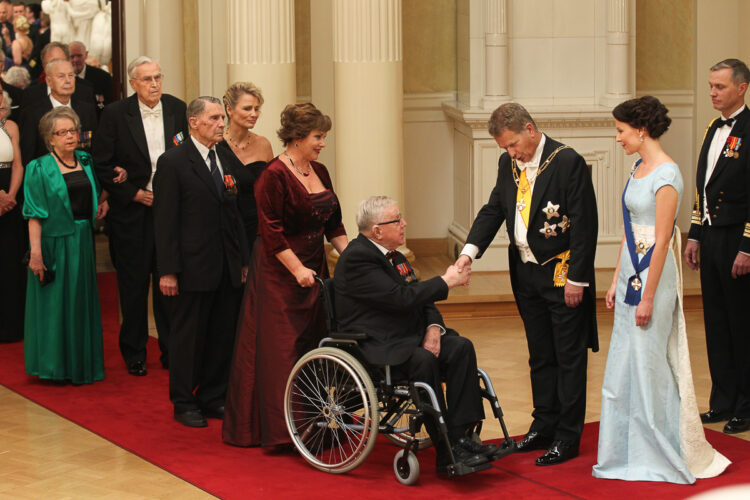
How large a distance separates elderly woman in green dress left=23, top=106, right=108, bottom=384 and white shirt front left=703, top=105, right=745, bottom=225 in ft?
10.8

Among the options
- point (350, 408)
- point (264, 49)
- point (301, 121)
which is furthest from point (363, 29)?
point (350, 408)

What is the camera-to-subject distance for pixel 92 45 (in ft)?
34.0

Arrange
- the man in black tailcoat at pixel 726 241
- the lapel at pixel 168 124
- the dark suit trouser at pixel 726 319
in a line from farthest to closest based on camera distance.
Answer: the lapel at pixel 168 124
the dark suit trouser at pixel 726 319
the man in black tailcoat at pixel 726 241

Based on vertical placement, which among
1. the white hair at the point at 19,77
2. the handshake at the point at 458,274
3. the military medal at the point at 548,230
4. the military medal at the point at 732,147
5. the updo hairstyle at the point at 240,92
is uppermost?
the white hair at the point at 19,77

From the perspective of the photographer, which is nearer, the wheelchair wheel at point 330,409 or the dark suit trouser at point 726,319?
the wheelchair wheel at point 330,409

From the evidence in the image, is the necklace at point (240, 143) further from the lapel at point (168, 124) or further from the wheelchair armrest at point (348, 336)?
the wheelchair armrest at point (348, 336)

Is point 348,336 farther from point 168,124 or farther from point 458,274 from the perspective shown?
point 168,124

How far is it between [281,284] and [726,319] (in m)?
2.19

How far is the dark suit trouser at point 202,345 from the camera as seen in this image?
19.5 ft

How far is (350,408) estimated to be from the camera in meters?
5.24

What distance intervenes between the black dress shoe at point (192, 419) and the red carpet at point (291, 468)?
5cm

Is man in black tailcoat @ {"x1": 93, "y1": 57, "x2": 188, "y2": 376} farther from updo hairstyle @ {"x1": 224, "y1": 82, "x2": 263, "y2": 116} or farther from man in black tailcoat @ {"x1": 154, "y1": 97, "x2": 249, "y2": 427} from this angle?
man in black tailcoat @ {"x1": 154, "y1": 97, "x2": 249, "y2": 427}

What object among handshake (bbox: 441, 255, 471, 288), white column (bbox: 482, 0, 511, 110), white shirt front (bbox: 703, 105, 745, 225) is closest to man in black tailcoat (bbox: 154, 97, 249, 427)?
handshake (bbox: 441, 255, 471, 288)

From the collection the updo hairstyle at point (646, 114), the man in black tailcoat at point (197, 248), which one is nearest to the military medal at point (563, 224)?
the updo hairstyle at point (646, 114)
